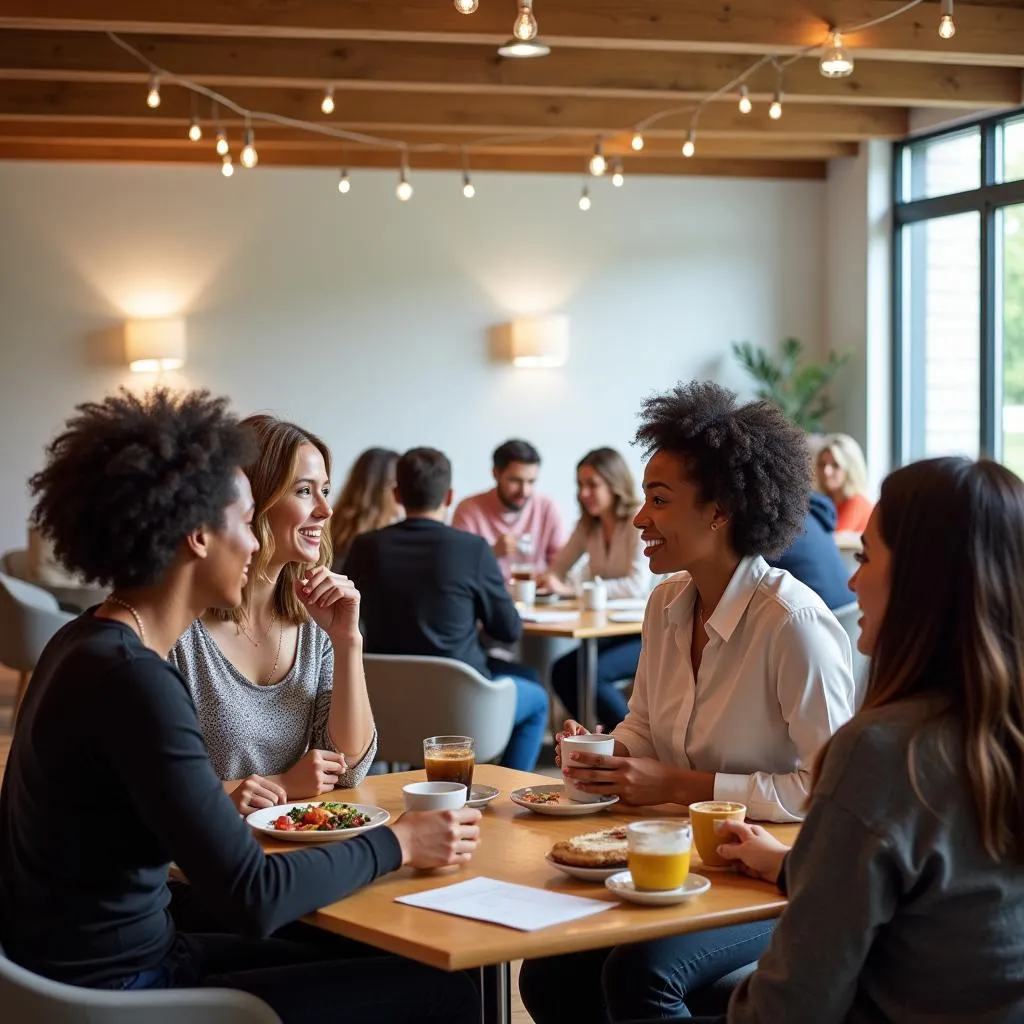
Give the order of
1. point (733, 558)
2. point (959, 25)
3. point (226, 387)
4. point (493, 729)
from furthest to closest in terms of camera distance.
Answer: point (226, 387)
point (959, 25)
point (493, 729)
point (733, 558)

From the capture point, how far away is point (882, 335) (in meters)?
9.39

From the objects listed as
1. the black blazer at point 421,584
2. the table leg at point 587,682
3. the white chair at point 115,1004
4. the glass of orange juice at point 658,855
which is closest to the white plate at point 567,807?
the glass of orange juice at point 658,855

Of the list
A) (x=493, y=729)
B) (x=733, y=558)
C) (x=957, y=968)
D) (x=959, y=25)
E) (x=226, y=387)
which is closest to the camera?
(x=957, y=968)

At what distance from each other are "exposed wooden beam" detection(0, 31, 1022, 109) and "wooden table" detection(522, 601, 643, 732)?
275cm

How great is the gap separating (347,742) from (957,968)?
4.54ft

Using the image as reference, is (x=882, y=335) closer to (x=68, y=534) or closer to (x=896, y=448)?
(x=896, y=448)

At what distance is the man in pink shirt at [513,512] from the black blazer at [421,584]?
166cm

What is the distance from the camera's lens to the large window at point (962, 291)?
8375 millimetres

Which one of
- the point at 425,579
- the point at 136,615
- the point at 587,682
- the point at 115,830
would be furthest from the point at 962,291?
the point at 115,830

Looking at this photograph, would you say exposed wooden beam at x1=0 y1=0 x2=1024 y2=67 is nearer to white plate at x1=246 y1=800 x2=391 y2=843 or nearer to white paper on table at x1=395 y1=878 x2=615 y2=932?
white plate at x1=246 y1=800 x2=391 y2=843

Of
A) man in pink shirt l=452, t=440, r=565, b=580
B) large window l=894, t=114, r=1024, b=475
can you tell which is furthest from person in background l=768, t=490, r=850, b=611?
large window l=894, t=114, r=1024, b=475

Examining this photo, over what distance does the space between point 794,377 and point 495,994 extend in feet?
25.4

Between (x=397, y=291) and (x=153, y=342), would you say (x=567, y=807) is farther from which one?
(x=397, y=291)

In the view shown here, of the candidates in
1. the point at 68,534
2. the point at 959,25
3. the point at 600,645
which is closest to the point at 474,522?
the point at 600,645
